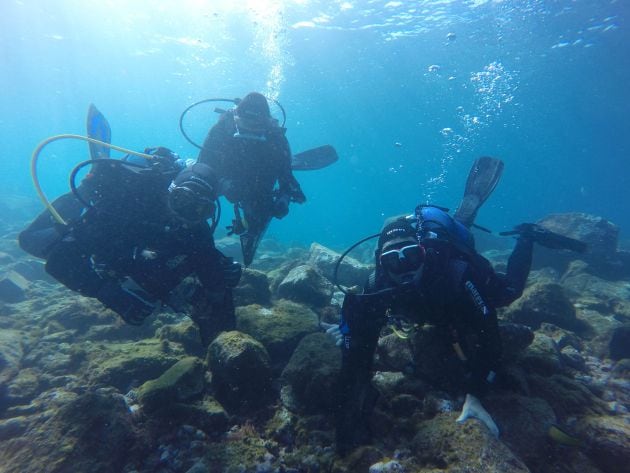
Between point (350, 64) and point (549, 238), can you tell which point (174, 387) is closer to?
point (549, 238)

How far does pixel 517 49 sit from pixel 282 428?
33883 millimetres

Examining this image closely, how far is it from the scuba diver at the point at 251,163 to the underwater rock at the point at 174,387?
2964 mm

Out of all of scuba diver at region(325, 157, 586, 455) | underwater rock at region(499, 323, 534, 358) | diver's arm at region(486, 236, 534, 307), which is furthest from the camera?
diver's arm at region(486, 236, 534, 307)

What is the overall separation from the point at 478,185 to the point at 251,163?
5350mm

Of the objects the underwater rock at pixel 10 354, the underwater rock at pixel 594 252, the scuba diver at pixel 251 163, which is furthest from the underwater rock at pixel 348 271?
Answer: the underwater rock at pixel 594 252

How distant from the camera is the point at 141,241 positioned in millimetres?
4352

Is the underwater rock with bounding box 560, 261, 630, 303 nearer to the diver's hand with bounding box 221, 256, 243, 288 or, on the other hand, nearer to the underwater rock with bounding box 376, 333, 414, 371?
the underwater rock with bounding box 376, 333, 414, 371

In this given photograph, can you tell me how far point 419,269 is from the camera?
395 centimetres

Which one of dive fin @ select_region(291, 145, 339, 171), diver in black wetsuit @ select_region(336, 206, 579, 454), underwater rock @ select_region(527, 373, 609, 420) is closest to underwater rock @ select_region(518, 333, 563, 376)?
underwater rock @ select_region(527, 373, 609, 420)

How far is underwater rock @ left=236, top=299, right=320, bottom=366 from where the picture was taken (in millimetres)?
5059

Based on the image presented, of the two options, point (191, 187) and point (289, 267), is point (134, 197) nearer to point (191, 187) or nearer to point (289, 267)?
point (191, 187)

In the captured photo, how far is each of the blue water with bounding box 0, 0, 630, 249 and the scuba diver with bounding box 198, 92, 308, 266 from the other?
22.1 m

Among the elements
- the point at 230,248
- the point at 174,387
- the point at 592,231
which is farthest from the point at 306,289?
the point at 592,231

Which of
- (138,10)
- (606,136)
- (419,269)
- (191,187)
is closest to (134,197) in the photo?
(191,187)
